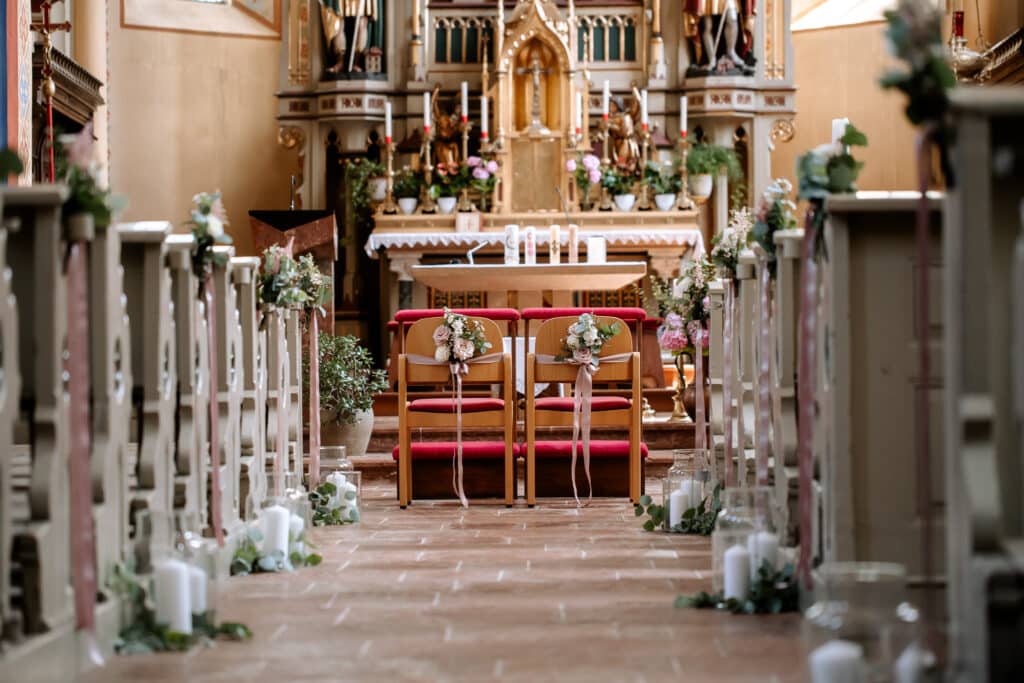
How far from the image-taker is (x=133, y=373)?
14.9 feet

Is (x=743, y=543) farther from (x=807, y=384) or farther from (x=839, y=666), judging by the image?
(x=839, y=666)

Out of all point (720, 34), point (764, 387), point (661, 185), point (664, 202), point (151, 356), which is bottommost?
point (764, 387)

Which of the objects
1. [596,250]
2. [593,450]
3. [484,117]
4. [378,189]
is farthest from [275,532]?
[378,189]

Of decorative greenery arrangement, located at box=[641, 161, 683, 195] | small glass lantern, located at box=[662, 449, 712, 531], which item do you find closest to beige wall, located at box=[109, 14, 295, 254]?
decorative greenery arrangement, located at box=[641, 161, 683, 195]

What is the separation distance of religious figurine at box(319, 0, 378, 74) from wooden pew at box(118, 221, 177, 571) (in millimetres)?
9139

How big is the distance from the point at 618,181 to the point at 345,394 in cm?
472

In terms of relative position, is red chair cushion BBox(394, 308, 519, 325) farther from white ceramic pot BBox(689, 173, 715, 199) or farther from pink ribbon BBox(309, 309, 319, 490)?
white ceramic pot BBox(689, 173, 715, 199)

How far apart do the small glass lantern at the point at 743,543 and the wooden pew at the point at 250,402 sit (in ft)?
6.78

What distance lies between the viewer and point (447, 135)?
43.0 feet

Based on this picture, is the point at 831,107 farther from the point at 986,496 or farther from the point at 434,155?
the point at 986,496

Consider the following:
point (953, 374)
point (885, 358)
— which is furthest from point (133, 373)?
point (953, 374)

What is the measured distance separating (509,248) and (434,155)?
364 cm

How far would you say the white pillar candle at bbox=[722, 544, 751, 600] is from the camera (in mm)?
4496

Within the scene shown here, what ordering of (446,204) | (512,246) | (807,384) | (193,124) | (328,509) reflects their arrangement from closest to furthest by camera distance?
(807,384)
(328,509)
(512,246)
(446,204)
(193,124)
